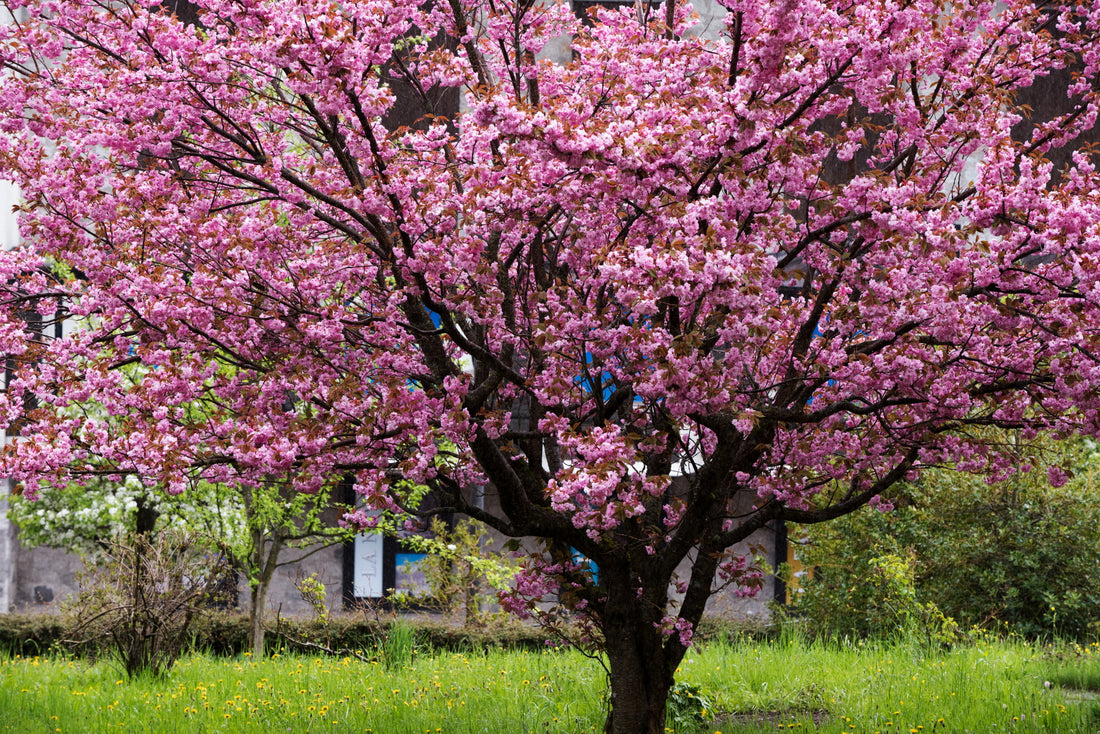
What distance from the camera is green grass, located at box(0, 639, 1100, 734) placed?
25.1 ft

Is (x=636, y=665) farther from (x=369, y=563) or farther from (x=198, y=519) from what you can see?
(x=369, y=563)

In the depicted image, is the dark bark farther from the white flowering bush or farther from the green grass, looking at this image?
the white flowering bush

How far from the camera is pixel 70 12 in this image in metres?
6.40

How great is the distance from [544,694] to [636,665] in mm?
2245

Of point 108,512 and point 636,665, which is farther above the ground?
point 108,512

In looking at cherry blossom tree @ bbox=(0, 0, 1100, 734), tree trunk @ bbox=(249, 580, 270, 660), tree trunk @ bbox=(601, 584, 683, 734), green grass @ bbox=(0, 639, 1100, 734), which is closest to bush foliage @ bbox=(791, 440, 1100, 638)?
green grass @ bbox=(0, 639, 1100, 734)

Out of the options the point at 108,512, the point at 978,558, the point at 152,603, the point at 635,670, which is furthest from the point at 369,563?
the point at 635,670

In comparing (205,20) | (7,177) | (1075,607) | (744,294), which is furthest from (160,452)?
(1075,607)

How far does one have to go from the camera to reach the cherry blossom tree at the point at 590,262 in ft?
17.3

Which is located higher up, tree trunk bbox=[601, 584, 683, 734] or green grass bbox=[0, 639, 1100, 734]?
tree trunk bbox=[601, 584, 683, 734]

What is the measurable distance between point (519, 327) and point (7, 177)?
3.52 meters

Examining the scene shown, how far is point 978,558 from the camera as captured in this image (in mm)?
13281

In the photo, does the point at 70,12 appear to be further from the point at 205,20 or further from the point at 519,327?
the point at 519,327

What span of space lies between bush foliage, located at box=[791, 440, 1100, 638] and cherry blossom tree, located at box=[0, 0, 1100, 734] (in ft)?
20.7
